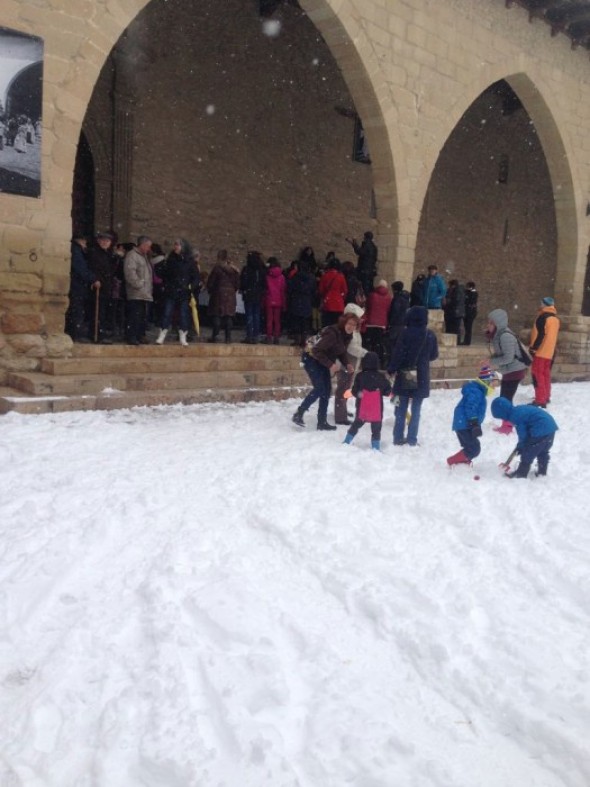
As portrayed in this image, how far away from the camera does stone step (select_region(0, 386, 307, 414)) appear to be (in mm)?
5832

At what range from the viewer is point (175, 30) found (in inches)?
435

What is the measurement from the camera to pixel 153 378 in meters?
6.77

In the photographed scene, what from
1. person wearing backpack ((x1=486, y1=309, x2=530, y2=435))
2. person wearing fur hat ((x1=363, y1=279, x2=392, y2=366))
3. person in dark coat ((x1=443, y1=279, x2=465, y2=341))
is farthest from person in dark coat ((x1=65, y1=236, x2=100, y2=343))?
person in dark coat ((x1=443, y1=279, x2=465, y2=341))

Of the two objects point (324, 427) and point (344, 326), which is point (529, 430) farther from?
point (344, 326)

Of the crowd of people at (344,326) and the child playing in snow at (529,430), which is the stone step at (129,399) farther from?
the child playing in snow at (529,430)

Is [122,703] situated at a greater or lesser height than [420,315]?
lesser

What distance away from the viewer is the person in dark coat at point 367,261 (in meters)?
9.86

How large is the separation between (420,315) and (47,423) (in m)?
3.53

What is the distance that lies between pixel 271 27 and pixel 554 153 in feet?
19.7

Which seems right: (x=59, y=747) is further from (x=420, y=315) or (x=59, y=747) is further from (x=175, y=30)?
(x=175, y=30)

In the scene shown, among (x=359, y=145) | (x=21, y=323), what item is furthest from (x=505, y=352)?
(x=359, y=145)

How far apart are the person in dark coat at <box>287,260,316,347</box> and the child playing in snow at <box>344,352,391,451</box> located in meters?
3.07

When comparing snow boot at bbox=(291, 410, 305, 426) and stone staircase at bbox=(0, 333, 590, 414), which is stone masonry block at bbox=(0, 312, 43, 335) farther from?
snow boot at bbox=(291, 410, 305, 426)

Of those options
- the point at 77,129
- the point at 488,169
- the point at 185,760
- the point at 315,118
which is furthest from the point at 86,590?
the point at 488,169
